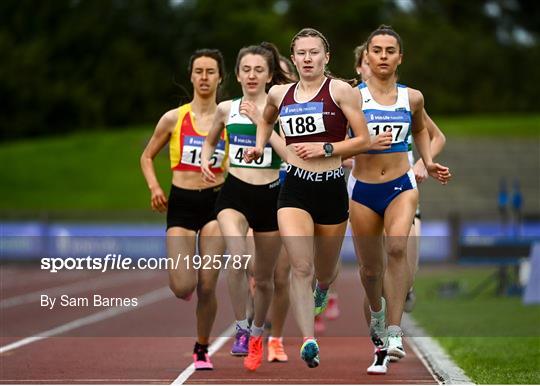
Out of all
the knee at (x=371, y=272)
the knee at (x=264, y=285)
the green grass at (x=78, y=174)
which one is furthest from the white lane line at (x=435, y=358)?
the green grass at (x=78, y=174)

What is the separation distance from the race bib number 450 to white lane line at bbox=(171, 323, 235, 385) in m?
2.06

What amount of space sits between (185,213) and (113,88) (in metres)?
58.1

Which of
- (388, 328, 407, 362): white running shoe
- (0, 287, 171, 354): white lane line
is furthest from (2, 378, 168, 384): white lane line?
(0, 287, 171, 354): white lane line

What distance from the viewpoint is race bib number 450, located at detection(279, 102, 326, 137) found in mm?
9883

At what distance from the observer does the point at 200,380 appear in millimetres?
10297

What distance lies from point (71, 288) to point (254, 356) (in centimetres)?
1672

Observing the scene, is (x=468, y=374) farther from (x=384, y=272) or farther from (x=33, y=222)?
(x=33, y=222)

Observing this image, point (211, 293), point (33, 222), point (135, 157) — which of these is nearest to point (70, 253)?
point (33, 222)

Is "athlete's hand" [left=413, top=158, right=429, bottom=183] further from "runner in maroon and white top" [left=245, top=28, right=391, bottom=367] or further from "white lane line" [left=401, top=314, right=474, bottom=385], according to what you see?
"white lane line" [left=401, top=314, right=474, bottom=385]

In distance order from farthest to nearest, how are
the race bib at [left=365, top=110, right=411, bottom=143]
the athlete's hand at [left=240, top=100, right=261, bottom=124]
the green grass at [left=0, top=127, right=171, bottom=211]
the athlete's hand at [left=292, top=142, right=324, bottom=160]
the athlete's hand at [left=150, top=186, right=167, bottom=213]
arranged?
the green grass at [left=0, top=127, right=171, bottom=211]
the athlete's hand at [left=150, top=186, right=167, bottom=213]
the athlete's hand at [left=240, top=100, right=261, bottom=124]
the race bib at [left=365, top=110, right=411, bottom=143]
the athlete's hand at [left=292, top=142, right=324, bottom=160]

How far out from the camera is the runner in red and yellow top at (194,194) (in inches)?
442

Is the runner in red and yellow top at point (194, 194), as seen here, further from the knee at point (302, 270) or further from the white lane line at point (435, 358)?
the white lane line at point (435, 358)

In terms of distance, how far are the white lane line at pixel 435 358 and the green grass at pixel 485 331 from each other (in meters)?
0.09

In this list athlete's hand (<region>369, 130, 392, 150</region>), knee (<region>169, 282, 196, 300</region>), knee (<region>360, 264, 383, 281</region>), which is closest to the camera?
athlete's hand (<region>369, 130, 392, 150</region>)
